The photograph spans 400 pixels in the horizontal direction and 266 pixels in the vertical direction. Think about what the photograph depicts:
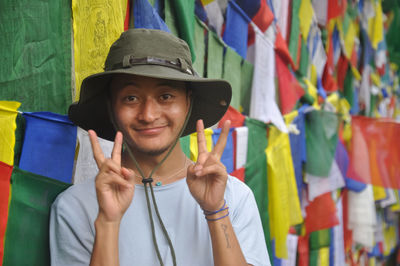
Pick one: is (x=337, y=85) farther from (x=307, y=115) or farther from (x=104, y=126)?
(x=104, y=126)

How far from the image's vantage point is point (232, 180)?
113 cm

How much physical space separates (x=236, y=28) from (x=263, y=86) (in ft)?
1.54

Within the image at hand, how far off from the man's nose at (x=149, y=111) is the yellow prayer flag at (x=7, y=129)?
299mm

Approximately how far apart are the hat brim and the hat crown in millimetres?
34

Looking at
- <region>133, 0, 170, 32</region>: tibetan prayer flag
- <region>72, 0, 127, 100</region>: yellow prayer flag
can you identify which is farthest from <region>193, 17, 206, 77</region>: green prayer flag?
<region>72, 0, 127, 100</region>: yellow prayer flag

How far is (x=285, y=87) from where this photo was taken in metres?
2.77

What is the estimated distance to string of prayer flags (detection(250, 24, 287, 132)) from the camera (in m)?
2.39

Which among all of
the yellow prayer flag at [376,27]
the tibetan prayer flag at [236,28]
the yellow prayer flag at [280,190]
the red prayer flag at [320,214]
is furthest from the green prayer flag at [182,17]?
the yellow prayer flag at [376,27]

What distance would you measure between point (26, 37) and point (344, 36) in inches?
159

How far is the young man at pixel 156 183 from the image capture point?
0.91m

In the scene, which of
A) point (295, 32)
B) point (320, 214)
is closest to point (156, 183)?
point (320, 214)

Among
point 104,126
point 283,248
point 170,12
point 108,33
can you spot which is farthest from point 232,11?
point 283,248

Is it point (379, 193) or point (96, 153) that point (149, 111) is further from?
point (379, 193)

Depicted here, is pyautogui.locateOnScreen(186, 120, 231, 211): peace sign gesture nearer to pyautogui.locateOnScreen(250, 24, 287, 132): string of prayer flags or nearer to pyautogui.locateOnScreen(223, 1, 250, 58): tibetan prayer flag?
pyautogui.locateOnScreen(223, 1, 250, 58): tibetan prayer flag
